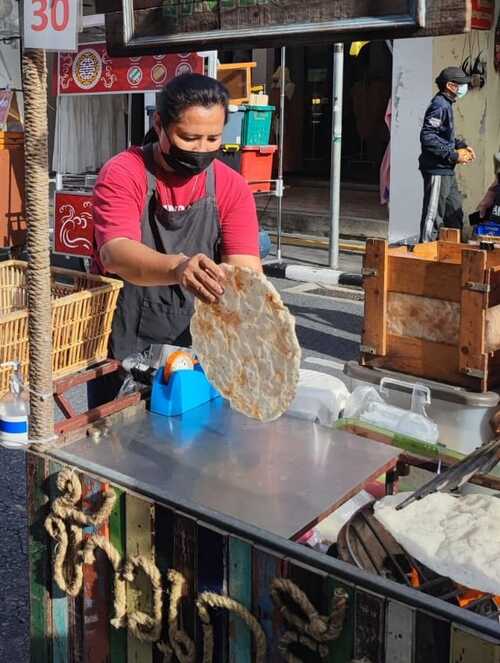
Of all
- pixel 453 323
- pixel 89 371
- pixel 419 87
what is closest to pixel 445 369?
pixel 453 323

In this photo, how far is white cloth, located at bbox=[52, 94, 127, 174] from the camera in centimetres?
959

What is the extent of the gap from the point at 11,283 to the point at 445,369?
75.0 inches

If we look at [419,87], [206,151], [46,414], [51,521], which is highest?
[419,87]

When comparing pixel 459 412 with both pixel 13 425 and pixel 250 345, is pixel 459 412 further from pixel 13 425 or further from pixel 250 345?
pixel 13 425

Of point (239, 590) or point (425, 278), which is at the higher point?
point (425, 278)

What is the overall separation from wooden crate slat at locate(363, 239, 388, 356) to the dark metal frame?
2129mm

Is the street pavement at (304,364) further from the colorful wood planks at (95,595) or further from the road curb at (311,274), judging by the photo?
the colorful wood planks at (95,595)

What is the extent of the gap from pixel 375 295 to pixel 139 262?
6.04 ft

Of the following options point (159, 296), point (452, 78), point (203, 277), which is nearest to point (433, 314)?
point (159, 296)

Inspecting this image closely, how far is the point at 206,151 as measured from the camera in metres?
2.70

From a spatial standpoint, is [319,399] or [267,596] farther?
[319,399]

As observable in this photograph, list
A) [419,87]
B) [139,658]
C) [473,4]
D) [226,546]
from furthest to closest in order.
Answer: [419,87] < [139,658] < [226,546] < [473,4]

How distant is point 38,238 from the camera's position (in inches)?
79.4

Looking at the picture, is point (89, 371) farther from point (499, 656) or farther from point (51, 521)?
point (499, 656)
